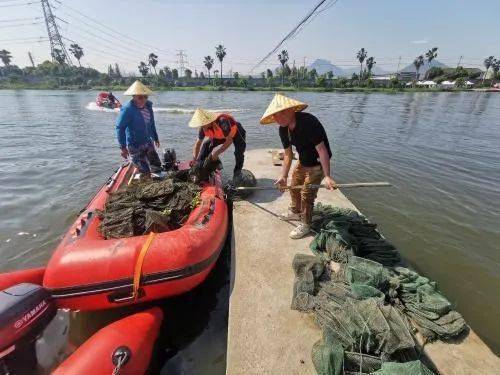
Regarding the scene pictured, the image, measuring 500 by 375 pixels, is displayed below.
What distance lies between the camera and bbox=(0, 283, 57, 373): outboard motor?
8.63 ft

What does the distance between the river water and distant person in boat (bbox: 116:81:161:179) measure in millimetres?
2140

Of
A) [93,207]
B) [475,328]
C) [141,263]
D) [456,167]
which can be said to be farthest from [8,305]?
[456,167]

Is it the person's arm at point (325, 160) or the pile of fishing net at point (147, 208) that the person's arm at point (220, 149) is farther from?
the person's arm at point (325, 160)

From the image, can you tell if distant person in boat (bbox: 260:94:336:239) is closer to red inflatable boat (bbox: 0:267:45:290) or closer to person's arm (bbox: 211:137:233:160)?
person's arm (bbox: 211:137:233:160)

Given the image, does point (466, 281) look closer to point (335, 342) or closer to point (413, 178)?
point (335, 342)

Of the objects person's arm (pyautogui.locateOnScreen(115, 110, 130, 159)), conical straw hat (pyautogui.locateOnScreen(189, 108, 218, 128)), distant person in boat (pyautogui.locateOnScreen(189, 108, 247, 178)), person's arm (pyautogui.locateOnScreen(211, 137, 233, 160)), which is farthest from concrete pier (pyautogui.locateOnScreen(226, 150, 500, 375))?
person's arm (pyautogui.locateOnScreen(115, 110, 130, 159))

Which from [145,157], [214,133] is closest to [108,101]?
[145,157]

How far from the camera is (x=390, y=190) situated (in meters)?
7.72

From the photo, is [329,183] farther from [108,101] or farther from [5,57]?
[5,57]

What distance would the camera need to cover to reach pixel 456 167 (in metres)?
9.60

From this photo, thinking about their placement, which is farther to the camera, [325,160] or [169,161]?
[169,161]

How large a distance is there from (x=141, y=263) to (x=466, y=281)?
468 cm

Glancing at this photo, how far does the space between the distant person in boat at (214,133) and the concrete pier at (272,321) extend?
63.2 inches

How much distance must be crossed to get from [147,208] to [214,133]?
2097 millimetres
